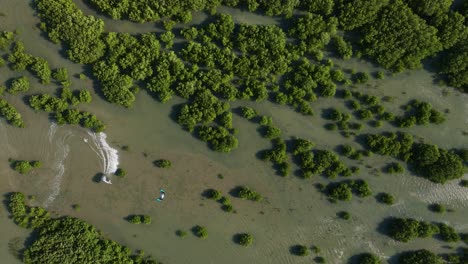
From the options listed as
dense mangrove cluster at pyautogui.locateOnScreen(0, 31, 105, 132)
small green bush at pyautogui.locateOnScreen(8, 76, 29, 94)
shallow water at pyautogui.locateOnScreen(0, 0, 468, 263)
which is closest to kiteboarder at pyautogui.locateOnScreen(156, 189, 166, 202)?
shallow water at pyautogui.locateOnScreen(0, 0, 468, 263)

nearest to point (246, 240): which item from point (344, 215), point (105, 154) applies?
point (344, 215)

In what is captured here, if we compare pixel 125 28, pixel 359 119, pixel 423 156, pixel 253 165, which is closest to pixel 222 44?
pixel 125 28

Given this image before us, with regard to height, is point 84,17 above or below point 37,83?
above

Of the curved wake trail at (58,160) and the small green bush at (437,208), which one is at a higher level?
the small green bush at (437,208)

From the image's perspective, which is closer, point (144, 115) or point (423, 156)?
point (423, 156)

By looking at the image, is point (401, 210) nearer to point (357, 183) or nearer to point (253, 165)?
point (357, 183)

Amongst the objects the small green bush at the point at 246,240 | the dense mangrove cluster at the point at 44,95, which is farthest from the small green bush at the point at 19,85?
the small green bush at the point at 246,240

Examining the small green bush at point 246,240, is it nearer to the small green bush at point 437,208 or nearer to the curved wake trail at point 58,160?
the small green bush at point 437,208
